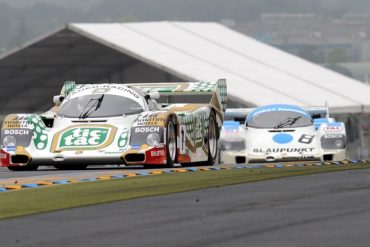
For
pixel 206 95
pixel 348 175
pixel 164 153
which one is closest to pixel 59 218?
pixel 348 175

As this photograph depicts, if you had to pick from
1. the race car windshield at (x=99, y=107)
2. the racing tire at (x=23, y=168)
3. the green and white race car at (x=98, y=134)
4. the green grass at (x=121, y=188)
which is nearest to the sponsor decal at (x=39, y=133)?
the green and white race car at (x=98, y=134)

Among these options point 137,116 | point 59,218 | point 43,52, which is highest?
point 43,52

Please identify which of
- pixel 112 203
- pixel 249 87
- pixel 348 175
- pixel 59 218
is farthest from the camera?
pixel 249 87

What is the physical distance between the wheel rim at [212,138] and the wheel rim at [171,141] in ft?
10.8

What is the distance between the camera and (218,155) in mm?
27984

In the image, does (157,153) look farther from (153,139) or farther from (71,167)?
(71,167)

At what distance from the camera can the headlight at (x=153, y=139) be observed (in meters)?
23.2

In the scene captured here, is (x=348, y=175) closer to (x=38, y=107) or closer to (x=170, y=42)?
(x=170, y=42)

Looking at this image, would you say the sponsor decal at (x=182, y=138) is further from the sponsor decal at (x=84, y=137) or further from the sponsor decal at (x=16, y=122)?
the sponsor decal at (x=16, y=122)

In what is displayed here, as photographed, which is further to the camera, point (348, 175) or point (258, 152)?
point (258, 152)

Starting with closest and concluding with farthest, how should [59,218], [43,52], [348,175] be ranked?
1. [59,218]
2. [348,175]
3. [43,52]

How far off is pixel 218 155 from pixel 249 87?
125ft

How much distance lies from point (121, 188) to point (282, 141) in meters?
10.9

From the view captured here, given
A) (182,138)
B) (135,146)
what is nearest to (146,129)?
(135,146)
